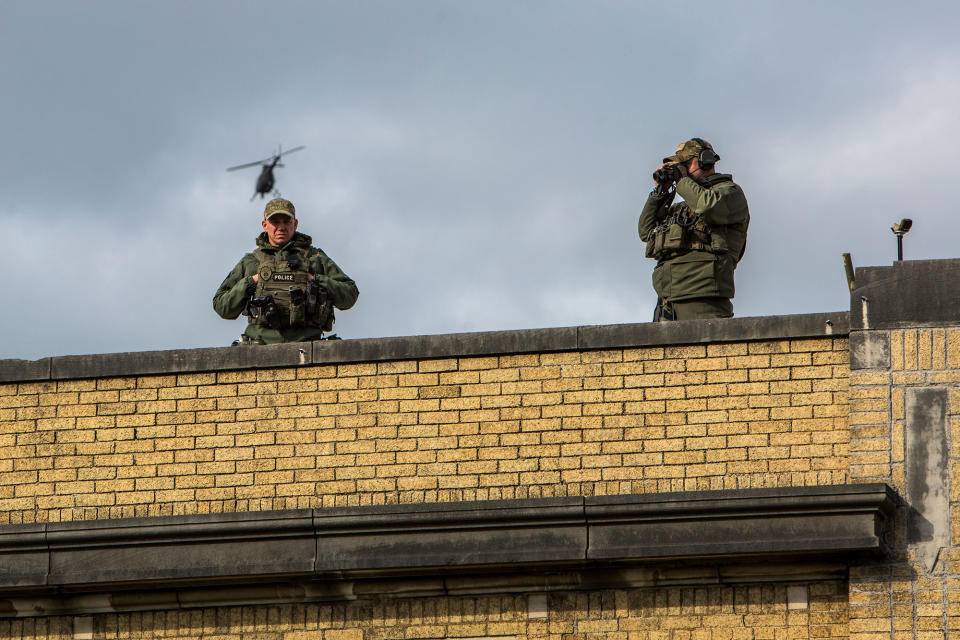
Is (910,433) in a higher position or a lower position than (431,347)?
lower

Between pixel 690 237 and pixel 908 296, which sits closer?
pixel 908 296

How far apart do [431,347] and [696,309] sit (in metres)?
1.86

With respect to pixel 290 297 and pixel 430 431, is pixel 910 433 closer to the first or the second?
pixel 430 431

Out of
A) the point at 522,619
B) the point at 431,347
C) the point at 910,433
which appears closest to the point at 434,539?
the point at 522,619

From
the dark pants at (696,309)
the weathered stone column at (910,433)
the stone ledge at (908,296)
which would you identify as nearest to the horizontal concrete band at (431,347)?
the stone ledge at (908,296)

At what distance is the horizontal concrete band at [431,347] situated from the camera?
44.0 feet

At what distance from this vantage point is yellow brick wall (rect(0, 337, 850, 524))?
13.3 meters

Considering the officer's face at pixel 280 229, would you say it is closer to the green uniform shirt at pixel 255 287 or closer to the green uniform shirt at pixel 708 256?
the green uniform shirt at pixel 255 287

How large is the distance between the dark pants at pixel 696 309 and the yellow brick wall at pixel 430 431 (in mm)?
804

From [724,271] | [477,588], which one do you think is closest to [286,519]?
[477,588]

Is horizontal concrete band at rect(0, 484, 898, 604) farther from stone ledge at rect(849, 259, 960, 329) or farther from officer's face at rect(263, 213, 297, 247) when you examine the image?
officer's face at rect(263, 213, 297, 247)

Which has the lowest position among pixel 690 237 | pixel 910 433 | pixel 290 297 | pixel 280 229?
pixel 910 433

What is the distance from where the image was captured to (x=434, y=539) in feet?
43.3

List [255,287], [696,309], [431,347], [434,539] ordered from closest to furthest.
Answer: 1. [434,539]
2. [431,347]
3. [696,309]
4. [255,287]
